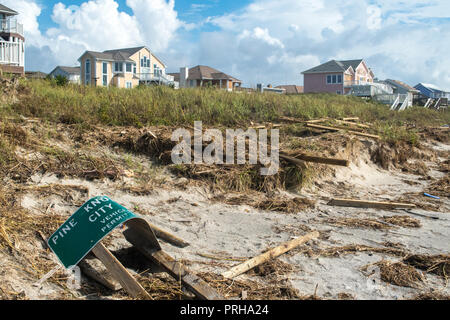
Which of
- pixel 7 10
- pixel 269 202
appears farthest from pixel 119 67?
pixel 269 202

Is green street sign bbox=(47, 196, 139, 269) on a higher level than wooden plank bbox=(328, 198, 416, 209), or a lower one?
higher

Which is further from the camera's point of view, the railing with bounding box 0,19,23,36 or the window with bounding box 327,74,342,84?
the window with bounding box 327,74,342,84

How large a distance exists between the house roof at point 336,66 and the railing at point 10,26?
116 feet

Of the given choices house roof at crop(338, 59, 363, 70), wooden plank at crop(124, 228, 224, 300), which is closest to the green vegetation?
wooden plank at crop(124, 228, 224, 300)

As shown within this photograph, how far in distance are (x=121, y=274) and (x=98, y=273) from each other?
0.28 metres

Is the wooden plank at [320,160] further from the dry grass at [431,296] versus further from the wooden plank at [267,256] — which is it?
the dry grass at [431,296]

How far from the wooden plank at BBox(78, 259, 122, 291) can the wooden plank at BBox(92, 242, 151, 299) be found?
0.30ft

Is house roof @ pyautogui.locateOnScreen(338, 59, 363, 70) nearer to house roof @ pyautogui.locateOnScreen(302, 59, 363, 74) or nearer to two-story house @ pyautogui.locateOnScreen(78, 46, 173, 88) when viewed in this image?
house roof @ pyautogui.locateOnScreen(302, 59, 363, 74)

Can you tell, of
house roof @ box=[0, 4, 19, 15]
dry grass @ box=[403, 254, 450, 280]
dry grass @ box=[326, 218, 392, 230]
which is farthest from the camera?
house roof @ box=[0, 4, 19, 15]

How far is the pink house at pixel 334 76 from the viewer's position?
4919cm

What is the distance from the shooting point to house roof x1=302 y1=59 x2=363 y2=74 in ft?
163

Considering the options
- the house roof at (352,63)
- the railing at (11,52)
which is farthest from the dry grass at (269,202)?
the house roof at (352,63)

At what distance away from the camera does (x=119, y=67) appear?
45219 mm
